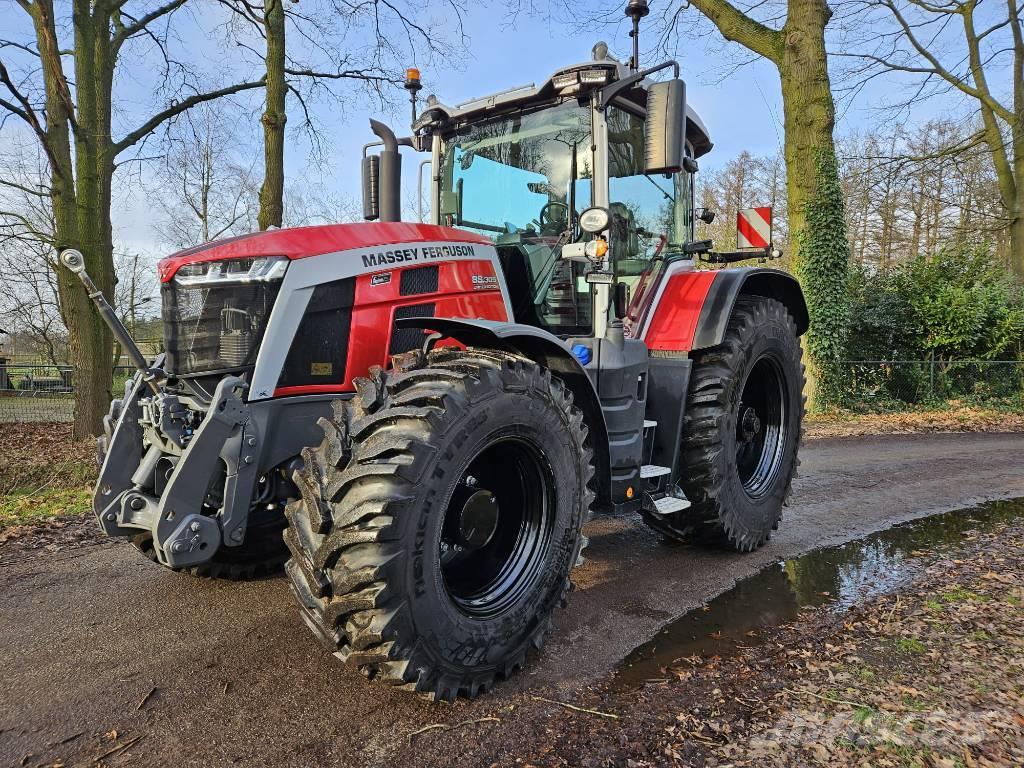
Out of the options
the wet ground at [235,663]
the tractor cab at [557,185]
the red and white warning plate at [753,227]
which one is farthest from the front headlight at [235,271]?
the red and white warning plate at [753,227]

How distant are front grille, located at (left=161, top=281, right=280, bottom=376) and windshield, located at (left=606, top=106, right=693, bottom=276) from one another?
1.92m

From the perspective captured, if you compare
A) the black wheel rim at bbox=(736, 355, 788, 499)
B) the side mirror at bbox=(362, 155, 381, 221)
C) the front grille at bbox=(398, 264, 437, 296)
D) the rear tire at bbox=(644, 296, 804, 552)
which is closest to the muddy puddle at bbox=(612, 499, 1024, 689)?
the rear tire at bbox=(644, 296, 804, 552)

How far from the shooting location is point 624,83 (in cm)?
342

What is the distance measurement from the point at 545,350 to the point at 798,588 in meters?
2.03

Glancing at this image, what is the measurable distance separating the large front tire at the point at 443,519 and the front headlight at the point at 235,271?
25.0 inches

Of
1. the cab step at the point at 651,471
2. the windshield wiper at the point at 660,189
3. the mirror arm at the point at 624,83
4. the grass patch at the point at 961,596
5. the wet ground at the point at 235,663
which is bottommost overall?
the wet ground at the point at 235,663

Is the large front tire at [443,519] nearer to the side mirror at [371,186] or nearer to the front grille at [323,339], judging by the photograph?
the front grille at [323,339]

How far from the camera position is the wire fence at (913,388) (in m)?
12.5

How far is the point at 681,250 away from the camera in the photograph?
4.68m

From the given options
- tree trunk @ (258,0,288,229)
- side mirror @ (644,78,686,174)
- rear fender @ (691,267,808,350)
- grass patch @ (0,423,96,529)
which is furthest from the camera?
tree trunk @ (258,0,288,229)

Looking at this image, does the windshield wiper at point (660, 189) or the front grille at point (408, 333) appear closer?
the front grille at point (408, 333)

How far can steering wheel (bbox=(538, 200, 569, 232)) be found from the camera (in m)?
3.86

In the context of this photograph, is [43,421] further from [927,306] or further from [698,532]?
[927,306]

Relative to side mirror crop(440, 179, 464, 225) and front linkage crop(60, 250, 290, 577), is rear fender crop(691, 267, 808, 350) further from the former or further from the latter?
front linkage crop(60, 250, 290, 577)
